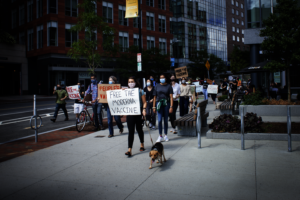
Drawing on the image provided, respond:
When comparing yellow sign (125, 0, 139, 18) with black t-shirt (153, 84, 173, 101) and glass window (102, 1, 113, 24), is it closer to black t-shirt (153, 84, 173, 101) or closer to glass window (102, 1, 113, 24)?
black t-shirt (153, 84, 173, 101)

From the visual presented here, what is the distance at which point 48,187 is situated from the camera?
4422 millimetres

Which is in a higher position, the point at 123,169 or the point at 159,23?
the point at 159,23

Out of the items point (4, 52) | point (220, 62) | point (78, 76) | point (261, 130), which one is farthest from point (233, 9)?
point (261, 130)

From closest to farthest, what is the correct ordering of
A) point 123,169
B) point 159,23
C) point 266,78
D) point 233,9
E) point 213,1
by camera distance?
point 123,169 < point 266,78 < point 159,23 < point 213,1 < point 233,9

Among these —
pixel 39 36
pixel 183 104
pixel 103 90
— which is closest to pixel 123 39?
pixel 39 36

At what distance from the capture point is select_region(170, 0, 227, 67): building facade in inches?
2347

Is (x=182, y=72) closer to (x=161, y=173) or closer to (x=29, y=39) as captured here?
(x=161, y=173)

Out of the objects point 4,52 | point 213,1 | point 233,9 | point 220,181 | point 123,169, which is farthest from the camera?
point 233,9

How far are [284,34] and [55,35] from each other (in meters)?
31.4

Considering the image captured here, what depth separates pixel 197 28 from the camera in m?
64.2

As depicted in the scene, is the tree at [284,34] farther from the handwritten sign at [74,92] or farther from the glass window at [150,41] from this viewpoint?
the glass window at [150,41]

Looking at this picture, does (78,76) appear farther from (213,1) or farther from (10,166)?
(213,1)

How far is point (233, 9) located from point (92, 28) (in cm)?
7025

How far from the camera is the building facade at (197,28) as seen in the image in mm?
59625
